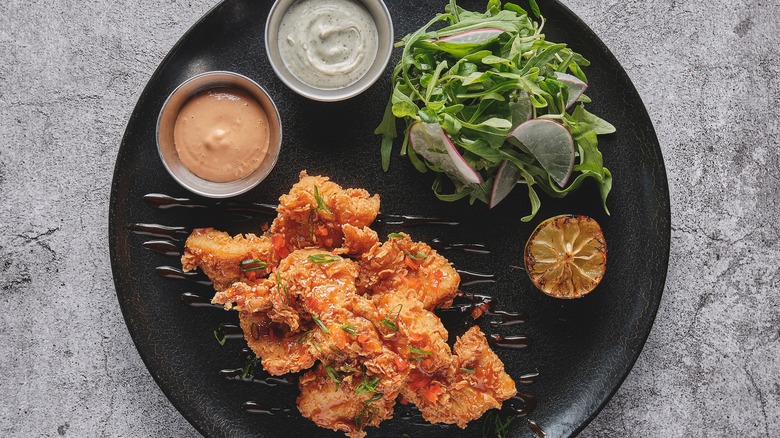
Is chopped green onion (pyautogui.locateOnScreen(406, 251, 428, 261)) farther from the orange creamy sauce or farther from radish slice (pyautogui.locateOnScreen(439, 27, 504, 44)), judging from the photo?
radish slice (pyautogui.locateOnScreen(439, 27, 504, 44))

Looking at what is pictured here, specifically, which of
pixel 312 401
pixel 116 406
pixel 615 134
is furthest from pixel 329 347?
pixel 615 134

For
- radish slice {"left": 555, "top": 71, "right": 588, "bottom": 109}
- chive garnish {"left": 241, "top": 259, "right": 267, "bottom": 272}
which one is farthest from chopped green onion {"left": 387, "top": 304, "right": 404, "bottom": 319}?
radish slice {"left": 555, "top": 71, "right": 588, "bottom": 109}

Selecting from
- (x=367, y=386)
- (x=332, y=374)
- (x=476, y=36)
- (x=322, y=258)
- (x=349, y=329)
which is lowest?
(x=367, y=386)

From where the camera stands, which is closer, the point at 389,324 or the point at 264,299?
the point at 389,324

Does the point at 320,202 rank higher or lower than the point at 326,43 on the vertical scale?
lower

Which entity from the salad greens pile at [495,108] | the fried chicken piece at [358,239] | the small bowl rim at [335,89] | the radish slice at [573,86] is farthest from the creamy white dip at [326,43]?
the radish slice at [573,86]

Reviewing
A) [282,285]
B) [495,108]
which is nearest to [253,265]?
[282,285]

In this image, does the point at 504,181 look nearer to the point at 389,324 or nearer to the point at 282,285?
the point at 389,324
